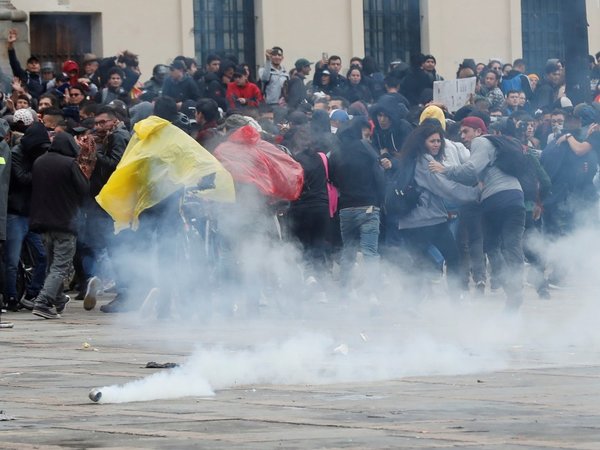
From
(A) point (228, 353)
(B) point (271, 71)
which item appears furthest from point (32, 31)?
(A) point (228, 353)

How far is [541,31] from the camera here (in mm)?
22578

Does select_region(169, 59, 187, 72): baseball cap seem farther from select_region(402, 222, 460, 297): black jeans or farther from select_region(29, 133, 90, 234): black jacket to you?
select_region(402, 222, 460, 297): black jeans

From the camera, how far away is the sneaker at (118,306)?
1591cm

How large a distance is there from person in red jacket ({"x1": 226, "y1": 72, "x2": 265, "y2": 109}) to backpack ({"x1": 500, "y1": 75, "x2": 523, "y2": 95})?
11.9ft

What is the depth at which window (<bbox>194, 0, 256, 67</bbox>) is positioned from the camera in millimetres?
23737

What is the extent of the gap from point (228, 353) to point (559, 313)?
470 cm

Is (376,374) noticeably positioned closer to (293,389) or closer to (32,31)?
(293,389)

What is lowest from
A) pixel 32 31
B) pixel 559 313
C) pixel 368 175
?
pixel 559 313

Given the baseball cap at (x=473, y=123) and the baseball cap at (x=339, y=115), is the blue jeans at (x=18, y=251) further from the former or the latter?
the baseball cap at (x=473, y=123)

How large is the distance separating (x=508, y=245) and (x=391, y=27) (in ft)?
12.3

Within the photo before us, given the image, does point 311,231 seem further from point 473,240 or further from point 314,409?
point 314,409

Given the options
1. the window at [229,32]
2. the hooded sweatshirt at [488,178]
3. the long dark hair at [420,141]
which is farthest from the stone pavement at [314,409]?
the window at [229,32]

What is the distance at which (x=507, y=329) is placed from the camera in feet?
44.1

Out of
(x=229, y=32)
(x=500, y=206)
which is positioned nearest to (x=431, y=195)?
(x=500, y=206)
